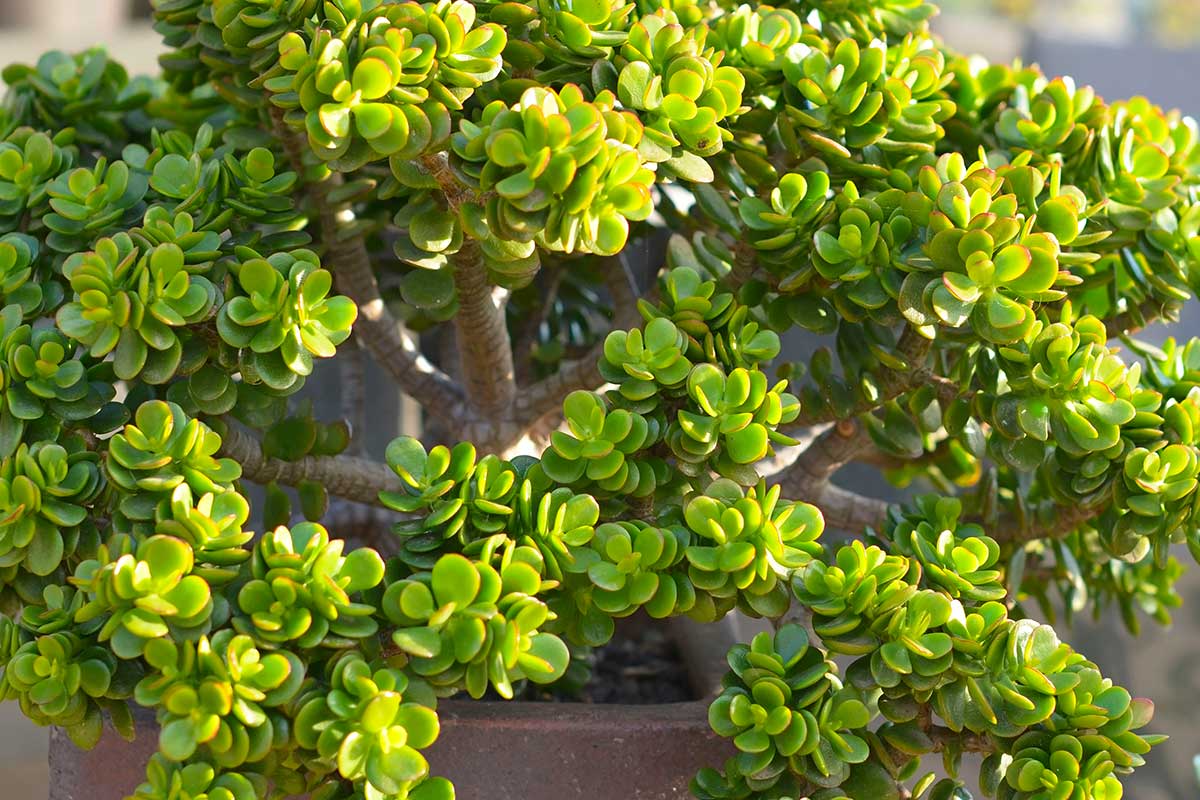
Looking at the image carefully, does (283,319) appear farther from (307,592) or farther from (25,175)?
(25,175)

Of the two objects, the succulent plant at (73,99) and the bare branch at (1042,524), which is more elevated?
the succulent plant at (73,99)

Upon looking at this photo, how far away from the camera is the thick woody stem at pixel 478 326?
2.16ft

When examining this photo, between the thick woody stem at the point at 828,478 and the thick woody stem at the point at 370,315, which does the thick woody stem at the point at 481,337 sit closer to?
the thick woody stem at the point at 370,315

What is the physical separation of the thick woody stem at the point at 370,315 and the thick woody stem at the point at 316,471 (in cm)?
7

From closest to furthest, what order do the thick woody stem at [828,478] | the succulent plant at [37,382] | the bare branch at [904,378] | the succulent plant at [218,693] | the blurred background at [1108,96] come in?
1. the succulent plant at [218,693]
2. the succulent plant at [37,382]
3. the bare branch at [904,378]
4. the thick woody stem at [828,478]
5. the blurred background at [1108,96]

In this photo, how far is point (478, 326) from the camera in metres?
0.83

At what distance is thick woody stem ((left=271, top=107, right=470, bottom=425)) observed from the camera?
0.86 meters

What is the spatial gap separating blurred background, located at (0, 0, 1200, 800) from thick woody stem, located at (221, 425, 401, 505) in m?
0.64

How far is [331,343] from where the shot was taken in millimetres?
645

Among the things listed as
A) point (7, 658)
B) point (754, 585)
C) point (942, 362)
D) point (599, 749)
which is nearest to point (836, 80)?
point (942, 362)

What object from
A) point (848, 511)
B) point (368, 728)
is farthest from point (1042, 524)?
point (368, 728)

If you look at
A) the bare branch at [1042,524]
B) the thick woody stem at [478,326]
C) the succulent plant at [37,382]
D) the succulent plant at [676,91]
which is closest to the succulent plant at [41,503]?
the succulent plant at [37,382]

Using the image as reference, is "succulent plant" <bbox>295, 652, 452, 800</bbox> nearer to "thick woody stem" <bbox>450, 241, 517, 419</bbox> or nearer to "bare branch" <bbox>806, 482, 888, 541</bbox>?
"thick woody stem" <bbox>450, 241, 517, 419</bbox>

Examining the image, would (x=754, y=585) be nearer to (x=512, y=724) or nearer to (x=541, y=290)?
(x=512, y=724)
